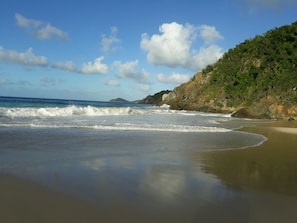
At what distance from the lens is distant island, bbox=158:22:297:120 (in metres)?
47.3

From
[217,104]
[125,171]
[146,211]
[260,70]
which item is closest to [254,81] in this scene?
[260,70]

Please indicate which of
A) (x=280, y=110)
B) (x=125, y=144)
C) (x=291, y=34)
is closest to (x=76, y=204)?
(x=125, y=144)

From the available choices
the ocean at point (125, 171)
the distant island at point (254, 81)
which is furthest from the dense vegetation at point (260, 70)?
the ocean at point (125, 171)

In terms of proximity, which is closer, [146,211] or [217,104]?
[146,211]

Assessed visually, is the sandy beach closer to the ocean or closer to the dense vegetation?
the ocean

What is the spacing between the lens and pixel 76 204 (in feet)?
15.3

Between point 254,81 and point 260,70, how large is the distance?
2771 mm

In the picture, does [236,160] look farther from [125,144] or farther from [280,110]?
[280,110]

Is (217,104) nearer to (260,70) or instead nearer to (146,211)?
(260,70)

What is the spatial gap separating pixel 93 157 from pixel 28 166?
6.09ft

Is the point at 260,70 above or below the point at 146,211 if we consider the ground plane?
above

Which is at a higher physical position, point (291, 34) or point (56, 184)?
point (291, 34)

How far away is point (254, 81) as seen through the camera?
191 feet

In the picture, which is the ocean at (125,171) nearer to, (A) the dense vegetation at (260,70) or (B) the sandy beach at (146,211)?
(B) the sandy beach at (146,211)
